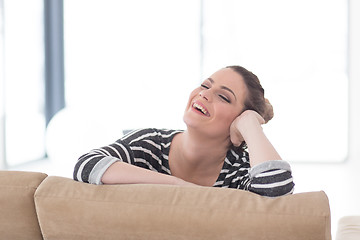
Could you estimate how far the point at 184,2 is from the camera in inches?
229

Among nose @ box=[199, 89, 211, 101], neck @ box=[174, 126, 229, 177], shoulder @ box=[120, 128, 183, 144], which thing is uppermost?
nose @ box=[199, 89, 211, 101]

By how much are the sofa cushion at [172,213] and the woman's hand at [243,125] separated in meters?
0.60

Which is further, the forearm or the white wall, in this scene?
the white wall

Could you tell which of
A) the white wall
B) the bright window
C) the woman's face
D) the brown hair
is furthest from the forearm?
the bright window

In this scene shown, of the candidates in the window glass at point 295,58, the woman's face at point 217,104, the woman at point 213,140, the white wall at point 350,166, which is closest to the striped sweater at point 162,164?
the woman at point 213,140

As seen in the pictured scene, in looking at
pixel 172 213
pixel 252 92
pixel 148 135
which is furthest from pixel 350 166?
pixel 172 213

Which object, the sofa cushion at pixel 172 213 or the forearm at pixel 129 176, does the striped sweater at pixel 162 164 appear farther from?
the sofa cushion at pixel 172 213

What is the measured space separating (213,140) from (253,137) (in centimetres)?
23

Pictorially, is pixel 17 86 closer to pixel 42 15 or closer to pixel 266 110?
pixel 42 15

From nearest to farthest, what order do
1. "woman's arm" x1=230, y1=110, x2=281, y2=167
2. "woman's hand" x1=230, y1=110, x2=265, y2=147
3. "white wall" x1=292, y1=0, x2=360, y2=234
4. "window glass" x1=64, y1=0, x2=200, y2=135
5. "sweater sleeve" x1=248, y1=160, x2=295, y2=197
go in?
"sweater sleeve" x1=248, y1=160, x2=295, y2=197 < "woman's arm" x1=230, y1=110, x2=281, y2=167 < "woman's hand" x1=230, y1=110, x2=265, y2=147 < "white wall" x1=292, y1=0, x2=360, y2=234 < "window glass" x1=64, y1=0, x2=200, y2=135

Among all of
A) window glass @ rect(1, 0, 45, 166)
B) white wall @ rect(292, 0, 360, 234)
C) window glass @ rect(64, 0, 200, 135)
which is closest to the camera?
white wall @ rect(292, 0, 360, 234)

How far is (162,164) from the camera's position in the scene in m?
1.76

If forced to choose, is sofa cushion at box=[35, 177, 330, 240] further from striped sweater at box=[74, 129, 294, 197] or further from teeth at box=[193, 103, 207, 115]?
teeth at box=[193, 103, 207, 115]

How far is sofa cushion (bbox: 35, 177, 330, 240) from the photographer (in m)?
0.88
